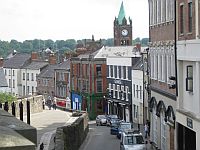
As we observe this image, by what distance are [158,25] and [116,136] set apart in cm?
1459

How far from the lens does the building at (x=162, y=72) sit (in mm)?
28303

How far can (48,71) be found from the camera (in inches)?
3984

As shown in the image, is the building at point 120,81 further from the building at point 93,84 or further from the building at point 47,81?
the building at point 47,81

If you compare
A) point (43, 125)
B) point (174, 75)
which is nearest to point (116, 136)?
point (43, 125)

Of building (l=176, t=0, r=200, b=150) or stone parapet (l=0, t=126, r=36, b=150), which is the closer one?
stone parapet (l=0, t=126, r=36, b=150)

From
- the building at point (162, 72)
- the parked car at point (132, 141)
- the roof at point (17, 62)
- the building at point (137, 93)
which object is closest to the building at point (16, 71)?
the roof at point (17, 62)

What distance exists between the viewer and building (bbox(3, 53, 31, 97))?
4385 inches

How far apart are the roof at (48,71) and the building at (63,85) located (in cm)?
275

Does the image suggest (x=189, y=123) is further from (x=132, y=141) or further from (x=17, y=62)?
(x=17, y=62)

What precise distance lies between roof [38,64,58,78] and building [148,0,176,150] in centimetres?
6284

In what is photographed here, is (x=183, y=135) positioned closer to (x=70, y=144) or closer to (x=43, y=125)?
(x=70, y=144)

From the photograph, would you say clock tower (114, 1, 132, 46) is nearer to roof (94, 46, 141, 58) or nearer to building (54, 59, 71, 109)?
building (54, 59, 71, 109)

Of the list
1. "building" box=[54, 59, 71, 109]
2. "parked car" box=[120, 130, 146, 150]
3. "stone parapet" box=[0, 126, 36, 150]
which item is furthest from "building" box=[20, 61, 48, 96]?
"stone parapet" box=[0, 126, 36, 150]

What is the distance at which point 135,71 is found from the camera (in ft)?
204
